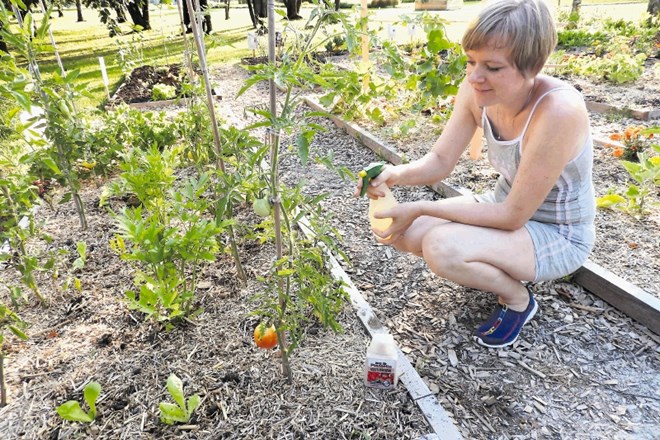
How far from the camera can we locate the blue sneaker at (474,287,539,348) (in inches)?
76.4

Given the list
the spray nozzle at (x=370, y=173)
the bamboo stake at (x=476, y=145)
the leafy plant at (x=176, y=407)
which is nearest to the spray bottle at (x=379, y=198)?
the spray nozzle at (x=370, y=173)

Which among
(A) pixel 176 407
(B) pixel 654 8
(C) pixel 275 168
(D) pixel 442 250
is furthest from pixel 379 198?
(B) pixel 654 8

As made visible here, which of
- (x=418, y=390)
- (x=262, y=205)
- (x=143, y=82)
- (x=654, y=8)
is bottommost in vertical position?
(x=418, y=390)

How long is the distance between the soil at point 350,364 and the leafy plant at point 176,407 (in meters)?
0.06

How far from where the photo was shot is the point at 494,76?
1589 millimetres

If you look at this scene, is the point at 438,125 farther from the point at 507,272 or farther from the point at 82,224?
the point at 82,224

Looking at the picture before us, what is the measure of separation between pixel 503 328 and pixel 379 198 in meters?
0.78

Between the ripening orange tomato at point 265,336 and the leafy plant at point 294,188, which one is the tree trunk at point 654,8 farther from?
the ripening orange tomato at point 265,336

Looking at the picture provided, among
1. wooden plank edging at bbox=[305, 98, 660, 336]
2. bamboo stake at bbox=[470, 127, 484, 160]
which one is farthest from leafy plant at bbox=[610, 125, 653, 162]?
wooden plank edging at bbox=[305, 98, 660, 336]

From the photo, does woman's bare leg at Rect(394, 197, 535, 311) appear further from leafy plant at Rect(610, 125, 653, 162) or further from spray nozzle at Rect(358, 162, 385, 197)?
leafy plant at Rect(610, 125, 653, 162)

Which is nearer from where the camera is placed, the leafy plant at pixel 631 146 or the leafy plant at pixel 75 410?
the leafy plant at pixel 75 410

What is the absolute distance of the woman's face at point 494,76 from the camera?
1.55 metres

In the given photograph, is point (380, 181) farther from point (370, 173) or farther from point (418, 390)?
point (418, 390)

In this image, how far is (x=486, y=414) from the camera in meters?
1.67
